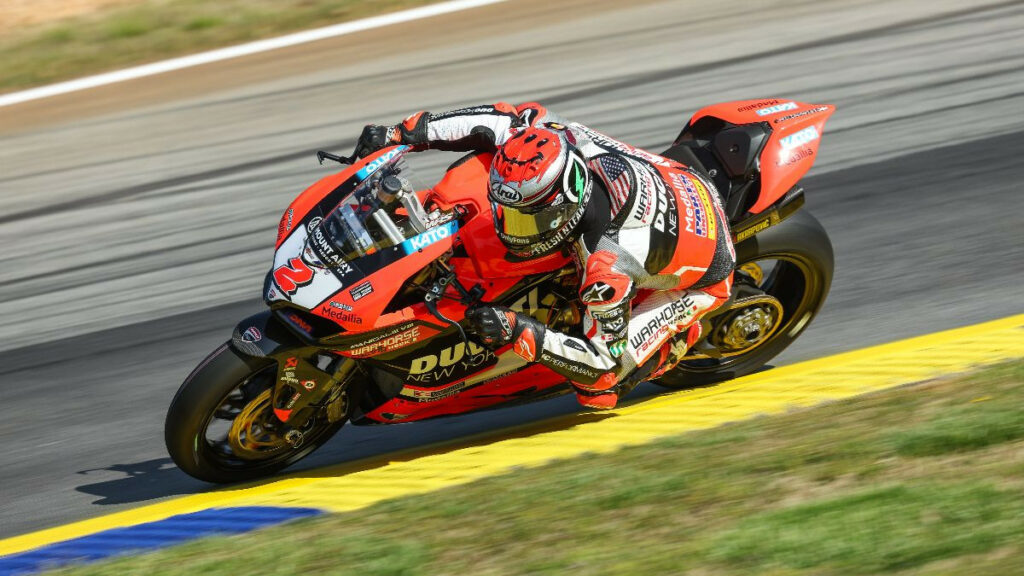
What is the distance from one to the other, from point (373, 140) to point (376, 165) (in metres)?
0.31

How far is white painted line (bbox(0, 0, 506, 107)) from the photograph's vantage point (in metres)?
12.6

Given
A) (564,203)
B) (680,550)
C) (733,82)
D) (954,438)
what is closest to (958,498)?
(954,438)

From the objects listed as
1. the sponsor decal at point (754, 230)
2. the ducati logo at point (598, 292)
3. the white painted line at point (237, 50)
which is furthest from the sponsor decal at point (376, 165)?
the white painted line at point (237, 50)

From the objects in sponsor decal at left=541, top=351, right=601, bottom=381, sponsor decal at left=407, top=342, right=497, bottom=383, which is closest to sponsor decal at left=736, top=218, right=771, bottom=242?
sponsor decal at left=541, top=351, right=601, bottom=381

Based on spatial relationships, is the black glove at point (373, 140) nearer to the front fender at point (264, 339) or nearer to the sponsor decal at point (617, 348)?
the front fender at point (264, 339)

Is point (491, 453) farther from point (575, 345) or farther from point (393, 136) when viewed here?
point (393, 136)

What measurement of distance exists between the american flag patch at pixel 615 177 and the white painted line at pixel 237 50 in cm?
837

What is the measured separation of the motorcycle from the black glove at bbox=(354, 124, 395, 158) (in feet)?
0.37

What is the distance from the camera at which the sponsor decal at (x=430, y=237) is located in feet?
17.1

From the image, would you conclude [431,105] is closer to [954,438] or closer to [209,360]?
[209,360]

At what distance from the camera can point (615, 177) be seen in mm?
5414

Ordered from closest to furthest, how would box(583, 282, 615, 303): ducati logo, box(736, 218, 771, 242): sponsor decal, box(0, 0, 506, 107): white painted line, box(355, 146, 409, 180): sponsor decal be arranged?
box(583, 282, 615, 303): ducati logo, box(355, 146, 409, 180): sponsor decal, box(736, 218, 771, 242): sponsor decal, box(0, 0, 506, 107): white painted line

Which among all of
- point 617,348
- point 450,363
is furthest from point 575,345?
point 450,363

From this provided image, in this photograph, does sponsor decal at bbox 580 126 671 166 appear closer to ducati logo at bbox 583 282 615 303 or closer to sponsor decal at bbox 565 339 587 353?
ducati logo at bbox 583 282 615 303
